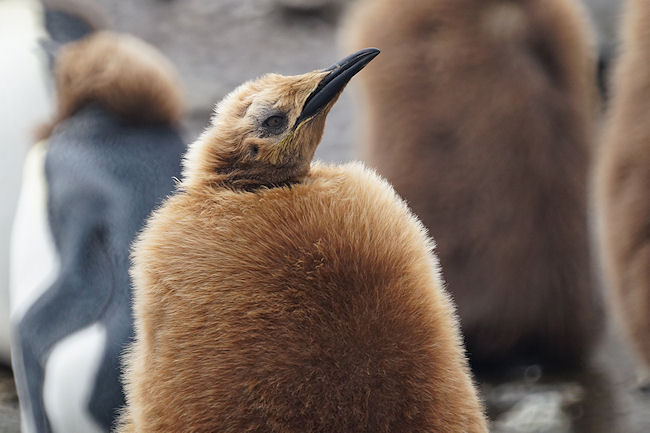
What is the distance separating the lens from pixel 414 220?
108 centimetres

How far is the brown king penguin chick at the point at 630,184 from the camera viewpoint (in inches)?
70.7

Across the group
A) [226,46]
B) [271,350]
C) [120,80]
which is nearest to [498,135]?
[120,80]

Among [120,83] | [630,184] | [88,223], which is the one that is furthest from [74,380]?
[630,184]

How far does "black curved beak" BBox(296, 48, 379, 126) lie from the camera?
1.02m

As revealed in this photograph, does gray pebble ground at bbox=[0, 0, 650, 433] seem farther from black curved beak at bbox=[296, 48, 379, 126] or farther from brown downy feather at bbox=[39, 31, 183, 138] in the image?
black curved beak at bbox=[296, 48, 379, 126]

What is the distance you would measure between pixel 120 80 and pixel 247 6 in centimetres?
363

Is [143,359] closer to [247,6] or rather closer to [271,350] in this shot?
[271,350]

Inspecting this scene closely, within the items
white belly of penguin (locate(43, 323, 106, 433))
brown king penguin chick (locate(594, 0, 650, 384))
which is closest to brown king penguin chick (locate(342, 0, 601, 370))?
brown king penguin chick (locate(594, 0, 650, 384))

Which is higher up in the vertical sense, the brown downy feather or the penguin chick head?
the brown downy feather

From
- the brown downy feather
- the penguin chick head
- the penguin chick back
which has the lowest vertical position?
the penguin chick back

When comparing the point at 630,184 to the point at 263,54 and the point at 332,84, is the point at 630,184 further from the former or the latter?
the point at 263,54

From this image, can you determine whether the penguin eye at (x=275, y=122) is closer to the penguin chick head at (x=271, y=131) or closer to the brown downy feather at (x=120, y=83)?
the penguin chick head at (x=271, y=131)

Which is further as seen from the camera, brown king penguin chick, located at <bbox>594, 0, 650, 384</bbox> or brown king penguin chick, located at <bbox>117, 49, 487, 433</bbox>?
brown king penguin chick, located at <bbox>594, 0, 650, 384</bbox>

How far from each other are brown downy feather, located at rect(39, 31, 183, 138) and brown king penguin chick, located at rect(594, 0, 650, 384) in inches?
33.6
